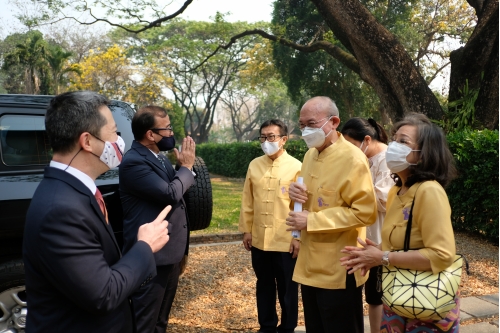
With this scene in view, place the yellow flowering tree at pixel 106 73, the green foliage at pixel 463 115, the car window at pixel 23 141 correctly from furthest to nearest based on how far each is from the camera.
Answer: the yellow flowering tree at pixel 106 73 < the green foliage at pixel 463 115 < the car window at pixel 23 141

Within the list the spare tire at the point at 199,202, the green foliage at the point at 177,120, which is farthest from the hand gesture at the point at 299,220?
the green foliage at the point at 177,120

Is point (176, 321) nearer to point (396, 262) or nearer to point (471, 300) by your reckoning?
point (396, 262)

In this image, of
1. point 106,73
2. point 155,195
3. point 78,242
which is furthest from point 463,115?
point 106,73

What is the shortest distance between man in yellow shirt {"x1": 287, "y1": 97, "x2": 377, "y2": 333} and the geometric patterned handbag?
0.53 m

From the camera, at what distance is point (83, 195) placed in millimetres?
1736

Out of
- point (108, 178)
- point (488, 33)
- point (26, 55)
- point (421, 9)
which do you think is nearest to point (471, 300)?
point (108, 178)

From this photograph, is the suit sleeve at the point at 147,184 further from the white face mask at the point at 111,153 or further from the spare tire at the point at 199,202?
the white face mask at the point at 111,153

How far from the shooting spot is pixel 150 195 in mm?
3105

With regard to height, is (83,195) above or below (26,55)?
below

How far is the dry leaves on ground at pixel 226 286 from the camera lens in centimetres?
449

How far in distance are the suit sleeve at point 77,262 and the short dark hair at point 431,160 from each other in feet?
5.31

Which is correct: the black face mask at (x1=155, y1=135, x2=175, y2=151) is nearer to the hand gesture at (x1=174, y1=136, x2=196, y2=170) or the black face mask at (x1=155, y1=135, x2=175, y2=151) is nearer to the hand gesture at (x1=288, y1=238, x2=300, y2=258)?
the hand gesture at (x1=174, y1=136, x2=196, y2=170)

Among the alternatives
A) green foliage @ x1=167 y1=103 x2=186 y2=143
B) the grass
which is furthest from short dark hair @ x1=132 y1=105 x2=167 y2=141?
green foliage @ x1=167 y1=103 x2=186 y2=143

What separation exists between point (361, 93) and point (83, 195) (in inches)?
918
